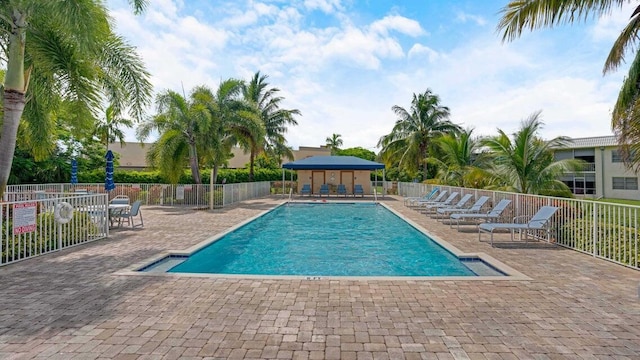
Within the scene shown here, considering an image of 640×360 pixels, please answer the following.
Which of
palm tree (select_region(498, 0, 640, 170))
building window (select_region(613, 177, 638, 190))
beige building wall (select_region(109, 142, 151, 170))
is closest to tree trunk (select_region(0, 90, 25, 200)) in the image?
palm tree (select_region(498, 0, 640, 170))

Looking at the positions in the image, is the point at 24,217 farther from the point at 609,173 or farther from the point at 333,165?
the point at 609,173

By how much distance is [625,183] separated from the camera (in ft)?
88.4

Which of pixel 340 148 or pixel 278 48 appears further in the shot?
pixel 340 148

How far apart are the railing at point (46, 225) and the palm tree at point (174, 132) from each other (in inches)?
358

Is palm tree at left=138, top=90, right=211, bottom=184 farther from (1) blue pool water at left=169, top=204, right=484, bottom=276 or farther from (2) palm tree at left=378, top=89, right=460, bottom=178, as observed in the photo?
(2) palm tree at left=378, top=89, right=460, bottom=178

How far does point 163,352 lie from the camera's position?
294 centimetres

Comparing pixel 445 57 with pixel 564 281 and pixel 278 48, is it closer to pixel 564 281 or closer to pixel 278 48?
pixel 278 48

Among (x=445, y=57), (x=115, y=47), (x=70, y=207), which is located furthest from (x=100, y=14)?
(x=445, y=57)

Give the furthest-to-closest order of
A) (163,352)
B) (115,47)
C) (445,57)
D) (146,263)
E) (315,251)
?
(445,57)
(115,47)
(315,251)
(146,263)
(163,352)

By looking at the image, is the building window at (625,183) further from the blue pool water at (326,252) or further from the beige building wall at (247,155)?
the beige building wall at (247,155)

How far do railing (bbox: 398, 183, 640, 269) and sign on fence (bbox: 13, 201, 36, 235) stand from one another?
1060cm

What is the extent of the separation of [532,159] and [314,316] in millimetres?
10435

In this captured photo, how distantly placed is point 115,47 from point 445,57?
1087 centimetres

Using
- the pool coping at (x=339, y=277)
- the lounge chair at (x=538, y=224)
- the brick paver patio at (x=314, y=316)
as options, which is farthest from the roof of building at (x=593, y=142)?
the brick paver patio at (x=314, y=316)
